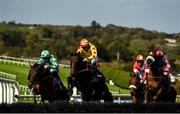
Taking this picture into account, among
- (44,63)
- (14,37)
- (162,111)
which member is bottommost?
(162,111)

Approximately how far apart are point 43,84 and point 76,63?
0.91m

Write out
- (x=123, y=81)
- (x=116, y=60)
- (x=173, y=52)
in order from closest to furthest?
(x=123, y=81) → (x=116, y=60) → (x=173, y=52)

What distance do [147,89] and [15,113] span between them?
5.69 m

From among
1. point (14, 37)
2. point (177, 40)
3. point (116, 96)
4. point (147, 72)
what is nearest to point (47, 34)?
point (14, 37)

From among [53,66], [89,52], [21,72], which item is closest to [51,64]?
[53,66]

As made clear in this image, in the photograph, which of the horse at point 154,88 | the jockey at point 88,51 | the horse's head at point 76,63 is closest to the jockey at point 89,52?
the jockey at point 88,51

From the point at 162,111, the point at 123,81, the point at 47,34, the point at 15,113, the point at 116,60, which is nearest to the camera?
A: the point at 15,113

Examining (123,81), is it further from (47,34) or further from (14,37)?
(47,34)

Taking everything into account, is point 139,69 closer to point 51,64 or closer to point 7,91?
point 51,64

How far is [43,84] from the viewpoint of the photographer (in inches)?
540

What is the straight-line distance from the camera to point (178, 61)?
42.0 meters

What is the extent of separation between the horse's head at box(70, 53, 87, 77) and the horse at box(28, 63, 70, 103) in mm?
640

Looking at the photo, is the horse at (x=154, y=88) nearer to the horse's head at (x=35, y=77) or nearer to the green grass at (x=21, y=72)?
the horse's head at (x=35, y=77)

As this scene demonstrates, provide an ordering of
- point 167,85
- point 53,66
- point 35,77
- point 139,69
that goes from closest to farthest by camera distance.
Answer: point 35,77 → point 53,66 → point 167,85 → point 139,69
